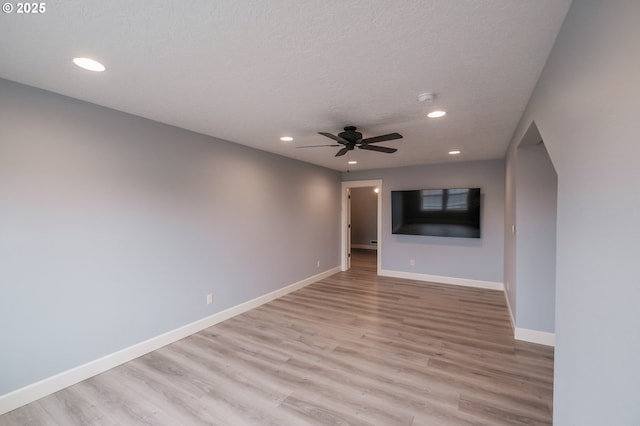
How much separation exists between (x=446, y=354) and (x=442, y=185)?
3.60 metres

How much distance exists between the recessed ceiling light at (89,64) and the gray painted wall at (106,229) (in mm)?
773

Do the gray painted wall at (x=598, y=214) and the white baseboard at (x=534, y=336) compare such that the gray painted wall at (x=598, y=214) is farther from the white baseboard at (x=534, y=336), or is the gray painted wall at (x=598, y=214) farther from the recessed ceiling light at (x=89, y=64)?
the recessed ceiling light at (x=89, y=64)

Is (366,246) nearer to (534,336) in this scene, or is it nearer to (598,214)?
(534,336)

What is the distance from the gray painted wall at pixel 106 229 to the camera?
2.12 m

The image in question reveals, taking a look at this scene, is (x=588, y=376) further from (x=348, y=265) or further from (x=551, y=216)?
(x=348, y=265)

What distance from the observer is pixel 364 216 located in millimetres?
10672

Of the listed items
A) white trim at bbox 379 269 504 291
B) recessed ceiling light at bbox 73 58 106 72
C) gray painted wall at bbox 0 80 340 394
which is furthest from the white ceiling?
white trim at bbox 379 269 504 291

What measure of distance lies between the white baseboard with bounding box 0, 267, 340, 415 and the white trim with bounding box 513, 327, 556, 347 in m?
3.56

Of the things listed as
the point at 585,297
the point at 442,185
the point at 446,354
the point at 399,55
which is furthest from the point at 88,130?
the point at 442,185

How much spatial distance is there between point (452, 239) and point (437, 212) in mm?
645

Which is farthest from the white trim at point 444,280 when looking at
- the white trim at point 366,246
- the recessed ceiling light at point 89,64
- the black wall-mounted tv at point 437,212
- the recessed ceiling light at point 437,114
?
the recessed ceiling light at point 89,64

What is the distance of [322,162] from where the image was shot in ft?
17.8

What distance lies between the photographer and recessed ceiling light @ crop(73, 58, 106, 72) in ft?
5.77

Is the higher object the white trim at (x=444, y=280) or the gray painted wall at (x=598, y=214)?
the gray painted wall at (x=598, y=214)
